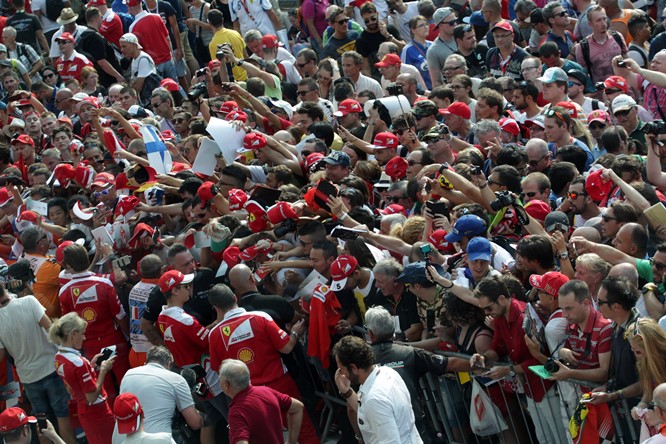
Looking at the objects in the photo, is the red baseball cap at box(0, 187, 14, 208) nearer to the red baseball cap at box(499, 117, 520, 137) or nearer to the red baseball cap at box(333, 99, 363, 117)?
the red baseball cap at box(333, 99, 363, 117)

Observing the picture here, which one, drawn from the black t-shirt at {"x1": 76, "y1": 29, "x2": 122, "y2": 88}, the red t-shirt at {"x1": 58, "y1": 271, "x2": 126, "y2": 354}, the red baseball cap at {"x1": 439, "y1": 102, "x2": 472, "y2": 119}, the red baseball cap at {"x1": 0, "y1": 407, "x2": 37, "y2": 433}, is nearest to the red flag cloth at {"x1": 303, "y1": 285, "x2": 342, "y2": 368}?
the red baseball cap at {"x1": 0, "y1": 407, "x2": 37, "y2": 433}

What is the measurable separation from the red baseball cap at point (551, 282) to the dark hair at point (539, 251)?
39cm

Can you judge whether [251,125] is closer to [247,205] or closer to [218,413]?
[247,205]

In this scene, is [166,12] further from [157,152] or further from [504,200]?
[504,200]

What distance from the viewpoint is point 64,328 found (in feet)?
32.2

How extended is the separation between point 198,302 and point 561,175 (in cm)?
342

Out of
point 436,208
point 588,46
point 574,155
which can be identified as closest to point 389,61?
point 588,46

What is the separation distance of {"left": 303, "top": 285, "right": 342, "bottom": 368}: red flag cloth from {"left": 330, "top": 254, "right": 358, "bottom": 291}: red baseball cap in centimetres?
12

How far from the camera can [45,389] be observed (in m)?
10.8

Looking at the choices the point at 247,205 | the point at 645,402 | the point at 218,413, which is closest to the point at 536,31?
the point at 247,205

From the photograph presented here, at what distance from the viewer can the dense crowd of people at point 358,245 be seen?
7934 mm

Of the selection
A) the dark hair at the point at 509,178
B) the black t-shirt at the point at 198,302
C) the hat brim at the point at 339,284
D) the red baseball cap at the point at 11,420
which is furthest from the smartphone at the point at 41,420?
the dark hair at the point at 509,178

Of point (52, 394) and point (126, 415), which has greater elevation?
point (126, 415)

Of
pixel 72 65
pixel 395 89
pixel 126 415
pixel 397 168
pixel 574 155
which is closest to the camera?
pixel 126 415
